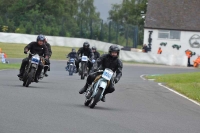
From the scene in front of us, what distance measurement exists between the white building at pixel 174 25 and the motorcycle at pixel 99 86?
5302cm

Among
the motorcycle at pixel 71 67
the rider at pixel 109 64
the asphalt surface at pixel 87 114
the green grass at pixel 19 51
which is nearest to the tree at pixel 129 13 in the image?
the green grass at pixel 19 51

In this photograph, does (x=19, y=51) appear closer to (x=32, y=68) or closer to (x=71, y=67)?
(x=71, y=67)

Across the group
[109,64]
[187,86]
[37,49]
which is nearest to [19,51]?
[187,86]

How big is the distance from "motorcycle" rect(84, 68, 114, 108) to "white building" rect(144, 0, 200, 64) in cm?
5302

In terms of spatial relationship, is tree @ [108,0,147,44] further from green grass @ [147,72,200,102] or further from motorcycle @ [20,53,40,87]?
motorcycle @ [20,53,40,87]

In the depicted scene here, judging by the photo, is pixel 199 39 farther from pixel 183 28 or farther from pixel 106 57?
pixel 106 57

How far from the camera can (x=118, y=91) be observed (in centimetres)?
2244

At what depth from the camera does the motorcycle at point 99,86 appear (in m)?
14.5

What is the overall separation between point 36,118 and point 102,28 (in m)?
60.3

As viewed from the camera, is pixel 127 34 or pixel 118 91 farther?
pixel 127 34

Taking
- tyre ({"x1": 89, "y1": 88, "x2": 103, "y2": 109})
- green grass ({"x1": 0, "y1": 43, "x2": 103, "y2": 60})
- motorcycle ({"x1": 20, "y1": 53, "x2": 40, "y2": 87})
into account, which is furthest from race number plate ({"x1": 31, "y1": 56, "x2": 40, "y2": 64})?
green grass ({"x1": 0, "y1": 43, "x2": 103, "y2": 60})

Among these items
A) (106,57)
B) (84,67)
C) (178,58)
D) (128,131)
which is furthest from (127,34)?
(128,131)

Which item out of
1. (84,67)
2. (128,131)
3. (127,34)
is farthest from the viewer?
(127,34)

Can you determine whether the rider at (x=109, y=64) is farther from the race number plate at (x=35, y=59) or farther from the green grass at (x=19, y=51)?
the green grass at (x=19, y=51)
